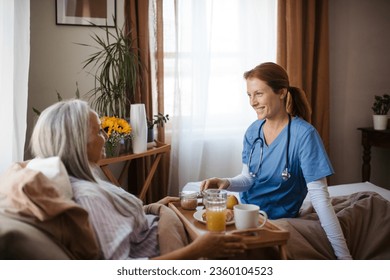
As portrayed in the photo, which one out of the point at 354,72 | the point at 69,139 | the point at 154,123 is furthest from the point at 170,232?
the point at 354,72

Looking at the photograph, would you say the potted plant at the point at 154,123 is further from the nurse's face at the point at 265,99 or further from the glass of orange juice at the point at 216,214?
the glass of orange juice at the point at 216,214

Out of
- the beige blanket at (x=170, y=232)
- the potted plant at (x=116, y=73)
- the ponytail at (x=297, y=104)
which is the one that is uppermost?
the potted plant at (x=116, y=73)

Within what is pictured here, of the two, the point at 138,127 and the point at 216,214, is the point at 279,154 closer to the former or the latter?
the point at 216,214

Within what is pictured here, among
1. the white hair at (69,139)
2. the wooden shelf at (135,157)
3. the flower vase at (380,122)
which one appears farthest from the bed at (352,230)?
the flower vase at (380,122)

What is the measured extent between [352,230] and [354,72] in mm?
2228

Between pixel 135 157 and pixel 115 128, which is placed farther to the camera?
pixel 135 157

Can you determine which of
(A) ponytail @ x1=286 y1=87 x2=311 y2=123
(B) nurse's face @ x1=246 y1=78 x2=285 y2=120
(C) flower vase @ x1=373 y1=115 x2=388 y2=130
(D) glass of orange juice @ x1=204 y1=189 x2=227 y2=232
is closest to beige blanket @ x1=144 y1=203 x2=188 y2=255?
(D) glass of orange juice @ x1=204 y1=189 x2=227 y2=232

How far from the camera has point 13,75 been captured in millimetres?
1947

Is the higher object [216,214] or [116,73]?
[116,73]

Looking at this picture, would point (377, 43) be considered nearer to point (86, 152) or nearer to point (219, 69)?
point (219, 69)

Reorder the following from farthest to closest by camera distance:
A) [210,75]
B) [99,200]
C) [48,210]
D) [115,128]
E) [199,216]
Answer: [210,75]
[115,128]
[199,216]
[99,200]
[48,210]

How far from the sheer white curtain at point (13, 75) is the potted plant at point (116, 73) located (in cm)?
48

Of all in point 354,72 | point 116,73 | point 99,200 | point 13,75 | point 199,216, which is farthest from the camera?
point 354,72

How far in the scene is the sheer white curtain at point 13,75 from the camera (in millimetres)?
1895
